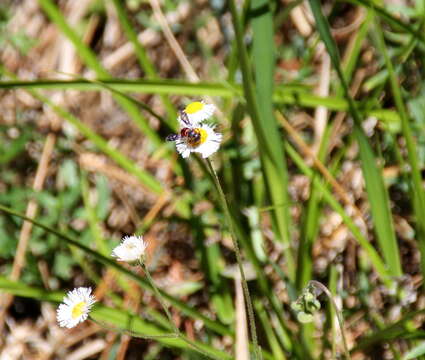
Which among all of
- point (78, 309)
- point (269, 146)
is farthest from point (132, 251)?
point (269, 146)

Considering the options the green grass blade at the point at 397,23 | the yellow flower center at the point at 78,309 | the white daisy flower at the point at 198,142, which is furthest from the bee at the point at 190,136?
the green grass blade at the point at 397,23

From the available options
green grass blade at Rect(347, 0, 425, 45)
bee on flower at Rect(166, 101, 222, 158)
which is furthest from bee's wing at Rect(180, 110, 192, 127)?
green grass blade at Rect(347, 0, 425, 45)

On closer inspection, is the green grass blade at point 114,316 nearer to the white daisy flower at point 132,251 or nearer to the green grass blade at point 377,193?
the white daisy flower at point 132,251

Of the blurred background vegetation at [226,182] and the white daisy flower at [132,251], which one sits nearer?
the white daisy flower at [132,251]

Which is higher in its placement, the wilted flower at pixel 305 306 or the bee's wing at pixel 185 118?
the bee's wing at pixel 185 118

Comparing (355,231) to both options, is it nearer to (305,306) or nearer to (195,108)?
(305,306)

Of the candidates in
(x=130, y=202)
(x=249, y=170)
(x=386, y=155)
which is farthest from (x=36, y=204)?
(x=386, y=155)

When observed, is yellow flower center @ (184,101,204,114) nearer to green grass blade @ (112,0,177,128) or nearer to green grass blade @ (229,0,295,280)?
green grass blade @ (229,0,295,280)

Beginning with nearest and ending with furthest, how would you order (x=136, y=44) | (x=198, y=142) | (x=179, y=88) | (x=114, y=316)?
(x=198, y=142), (x=114, y=316), (x=179, y=88), (x=136, y=44)
